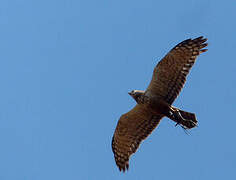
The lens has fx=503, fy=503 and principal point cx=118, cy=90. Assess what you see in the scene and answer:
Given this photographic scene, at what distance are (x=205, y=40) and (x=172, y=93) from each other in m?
1.80

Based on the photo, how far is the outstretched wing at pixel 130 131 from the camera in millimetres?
14914

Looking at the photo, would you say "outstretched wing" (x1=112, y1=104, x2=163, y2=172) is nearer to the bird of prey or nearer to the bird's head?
the bird of prey

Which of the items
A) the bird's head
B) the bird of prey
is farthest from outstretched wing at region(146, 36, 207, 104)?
the bird's head

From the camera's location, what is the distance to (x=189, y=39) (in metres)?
14.4

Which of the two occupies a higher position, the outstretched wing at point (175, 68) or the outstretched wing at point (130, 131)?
the outstretched wing at point (175, 68)

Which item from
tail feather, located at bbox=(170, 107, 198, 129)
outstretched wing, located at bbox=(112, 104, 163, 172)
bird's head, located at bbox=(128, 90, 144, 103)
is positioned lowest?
tail feather, located at bbox=(170, 107, 198, 129)

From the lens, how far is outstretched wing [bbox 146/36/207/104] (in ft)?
46.6

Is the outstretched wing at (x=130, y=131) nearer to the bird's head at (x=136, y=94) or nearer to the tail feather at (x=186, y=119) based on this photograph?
the bird's head at (x=136, y=94)

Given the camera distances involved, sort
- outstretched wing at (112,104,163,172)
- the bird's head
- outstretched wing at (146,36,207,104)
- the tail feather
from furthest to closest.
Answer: outstretched wing at (112,104,163,172)
the bird's head
outstretched wing at (146,36,207,104)
the tail feather

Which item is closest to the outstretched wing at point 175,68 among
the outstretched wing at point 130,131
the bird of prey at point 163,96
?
the bird of prey at point 163,96

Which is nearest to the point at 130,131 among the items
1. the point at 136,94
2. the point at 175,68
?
the point at 136,94

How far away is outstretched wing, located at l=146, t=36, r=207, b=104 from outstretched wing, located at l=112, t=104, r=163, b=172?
0.79 m

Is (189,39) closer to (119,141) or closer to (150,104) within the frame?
(150,104)

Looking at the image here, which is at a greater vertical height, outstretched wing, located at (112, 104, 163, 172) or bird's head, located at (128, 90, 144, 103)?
bird's head, located at (128, 90, 144, 103)
